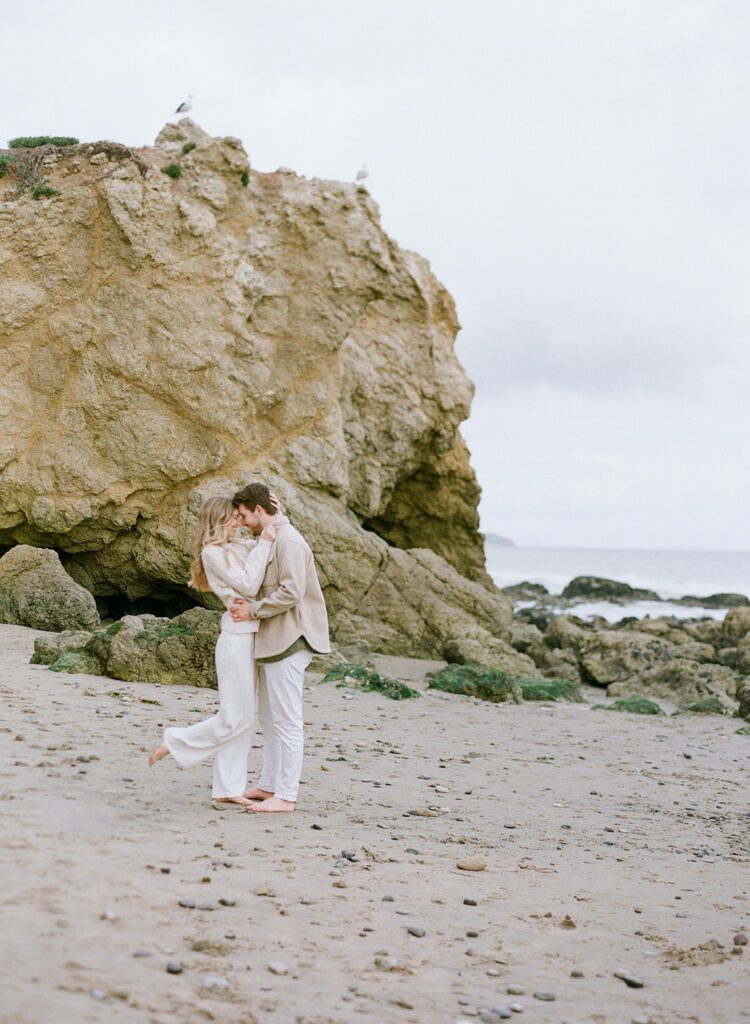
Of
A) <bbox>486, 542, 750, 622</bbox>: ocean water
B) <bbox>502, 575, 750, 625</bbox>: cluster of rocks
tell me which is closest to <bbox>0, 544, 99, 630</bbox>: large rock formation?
<bbox>486, 542, 750, 622</bbox>: ocean water

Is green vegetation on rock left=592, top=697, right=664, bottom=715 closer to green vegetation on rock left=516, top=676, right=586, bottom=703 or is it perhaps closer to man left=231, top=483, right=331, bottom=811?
green vegetation on rock left=516, top=676, right=586, bottom=703

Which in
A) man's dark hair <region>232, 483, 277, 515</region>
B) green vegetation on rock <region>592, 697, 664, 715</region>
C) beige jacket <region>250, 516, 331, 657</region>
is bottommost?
green vegetation on rock <region>592, 697, 664, 715</region>

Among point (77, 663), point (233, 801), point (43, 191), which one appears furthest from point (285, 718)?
point (43, 191)

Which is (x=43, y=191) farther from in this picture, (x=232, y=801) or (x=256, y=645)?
(x=232, y=801)

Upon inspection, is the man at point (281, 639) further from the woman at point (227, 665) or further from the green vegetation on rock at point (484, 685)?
the green vegetation on rock at point (484, 685)

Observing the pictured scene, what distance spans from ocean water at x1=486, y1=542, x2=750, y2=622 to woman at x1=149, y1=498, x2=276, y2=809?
36.2 metres

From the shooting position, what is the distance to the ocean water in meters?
49.7

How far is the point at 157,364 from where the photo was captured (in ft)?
57.2

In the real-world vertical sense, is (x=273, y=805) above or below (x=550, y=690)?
below

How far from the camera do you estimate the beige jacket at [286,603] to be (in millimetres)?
7047

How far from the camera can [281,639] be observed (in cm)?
711

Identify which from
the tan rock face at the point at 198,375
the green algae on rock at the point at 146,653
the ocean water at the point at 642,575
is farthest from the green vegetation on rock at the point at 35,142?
the ocean water at the point at 642,575

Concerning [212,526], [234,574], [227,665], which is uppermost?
[212,526]

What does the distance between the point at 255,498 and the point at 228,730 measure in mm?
1605
